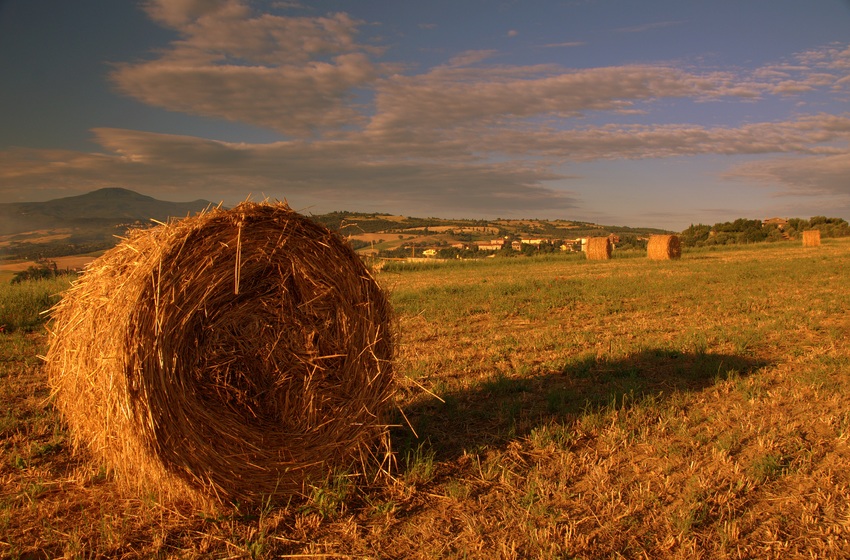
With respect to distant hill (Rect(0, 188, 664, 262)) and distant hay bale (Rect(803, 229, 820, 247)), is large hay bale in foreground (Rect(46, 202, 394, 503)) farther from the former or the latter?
distant hay bale (Rect(803, 229, 820, 247))

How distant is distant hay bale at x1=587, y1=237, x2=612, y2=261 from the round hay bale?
2474mm

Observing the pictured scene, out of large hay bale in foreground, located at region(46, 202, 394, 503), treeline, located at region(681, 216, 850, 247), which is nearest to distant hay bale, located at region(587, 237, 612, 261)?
treeline, located at region(681, 216, 850, 247)

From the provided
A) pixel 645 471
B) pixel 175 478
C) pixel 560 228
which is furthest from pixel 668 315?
pixel 560 228

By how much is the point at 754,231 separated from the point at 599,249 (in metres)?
28.4

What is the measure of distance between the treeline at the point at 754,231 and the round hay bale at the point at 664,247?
19931 millimetres

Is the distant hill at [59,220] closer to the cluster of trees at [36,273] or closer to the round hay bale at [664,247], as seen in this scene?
the cluster of trees at [36,273]

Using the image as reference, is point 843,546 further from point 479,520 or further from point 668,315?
point 668,315

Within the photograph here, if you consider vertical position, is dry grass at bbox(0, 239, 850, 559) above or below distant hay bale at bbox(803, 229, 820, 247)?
below

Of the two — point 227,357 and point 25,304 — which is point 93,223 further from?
point 227,357

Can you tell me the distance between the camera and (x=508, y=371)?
7242 millimetres

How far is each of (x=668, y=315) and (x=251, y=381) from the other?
9.55 meters

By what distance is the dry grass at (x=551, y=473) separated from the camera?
343 centimetres

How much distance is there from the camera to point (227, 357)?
4.18 m

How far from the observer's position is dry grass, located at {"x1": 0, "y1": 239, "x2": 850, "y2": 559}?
3.43 meters
